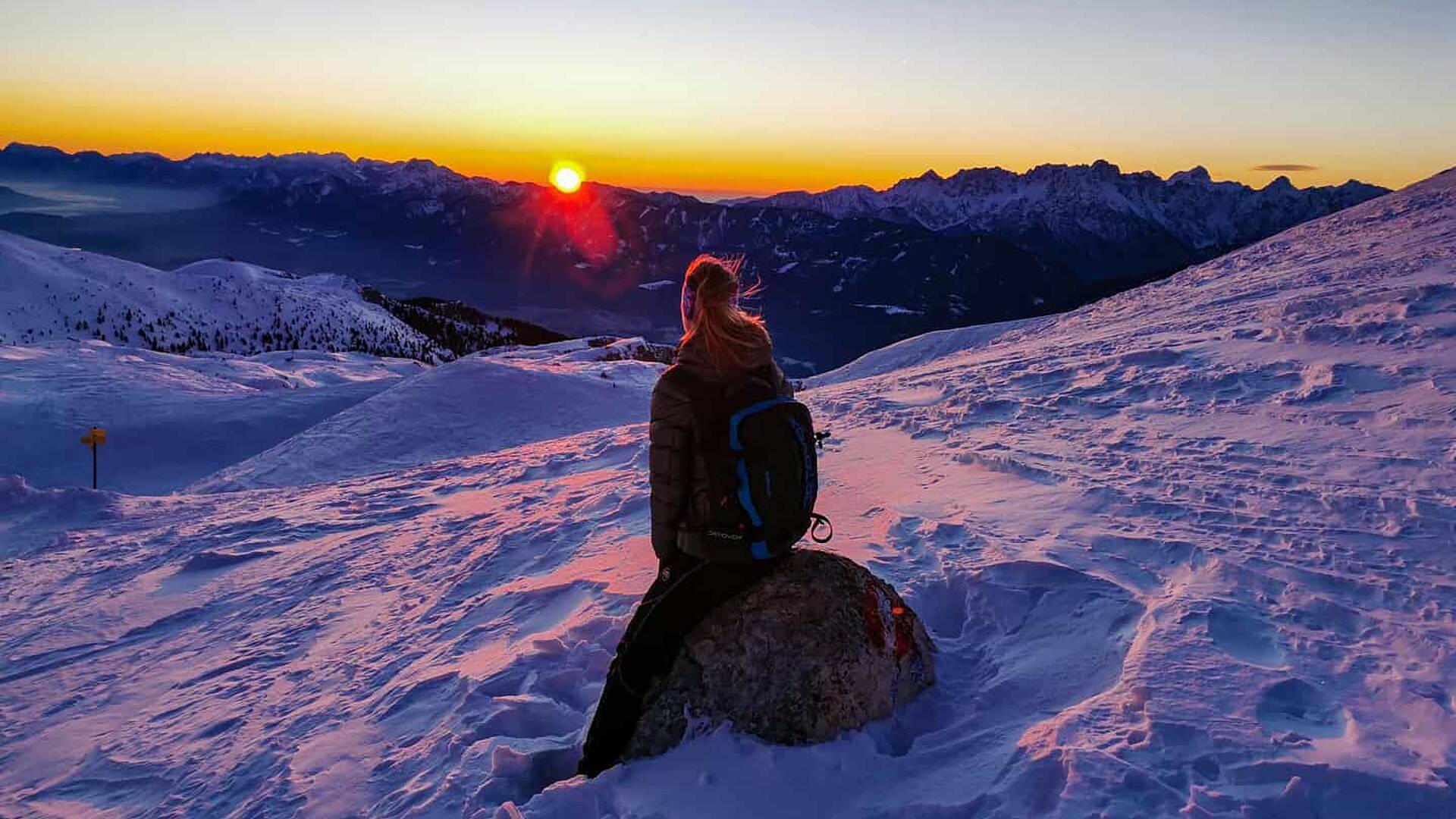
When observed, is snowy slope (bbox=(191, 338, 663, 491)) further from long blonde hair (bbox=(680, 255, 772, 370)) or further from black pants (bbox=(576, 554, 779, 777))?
long blonde hair (bbox=(680, 255, 772, 370))

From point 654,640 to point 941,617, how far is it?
2066 mm

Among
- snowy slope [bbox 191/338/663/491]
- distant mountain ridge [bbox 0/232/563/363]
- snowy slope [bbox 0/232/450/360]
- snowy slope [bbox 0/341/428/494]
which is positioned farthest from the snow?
snowy slope [bbox 0/232/450/360]

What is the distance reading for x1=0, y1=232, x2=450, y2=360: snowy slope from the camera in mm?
35656

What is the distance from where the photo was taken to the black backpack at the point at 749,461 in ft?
11.8

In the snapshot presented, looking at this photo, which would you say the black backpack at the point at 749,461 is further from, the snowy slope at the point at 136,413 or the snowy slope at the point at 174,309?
the snowy slope at the point at 174,309

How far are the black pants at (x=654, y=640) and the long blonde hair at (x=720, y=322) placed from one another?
40.6 inches

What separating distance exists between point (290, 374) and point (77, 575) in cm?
2016

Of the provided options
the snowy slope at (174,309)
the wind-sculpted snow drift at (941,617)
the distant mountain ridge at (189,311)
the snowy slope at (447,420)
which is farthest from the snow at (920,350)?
the snowy slope at (174,309)

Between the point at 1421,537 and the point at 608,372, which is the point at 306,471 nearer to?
the point at 608,372

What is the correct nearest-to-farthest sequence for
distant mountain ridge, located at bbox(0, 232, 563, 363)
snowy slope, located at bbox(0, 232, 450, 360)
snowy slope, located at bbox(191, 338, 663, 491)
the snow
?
snowy slope, located at bbox(191, 338, 663, 491) → the snow → snowy slope, located at bbox(0, 232, 450, 360) → distant mountain ridge, located at bbox(0, 232, 563, 363)

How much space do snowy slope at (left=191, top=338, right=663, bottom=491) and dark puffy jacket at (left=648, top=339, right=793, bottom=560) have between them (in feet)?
43.2

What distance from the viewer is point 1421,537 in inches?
205

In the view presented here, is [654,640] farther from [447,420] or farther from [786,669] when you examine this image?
[447,420]

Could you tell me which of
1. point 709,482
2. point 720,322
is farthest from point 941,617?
point 720,322
